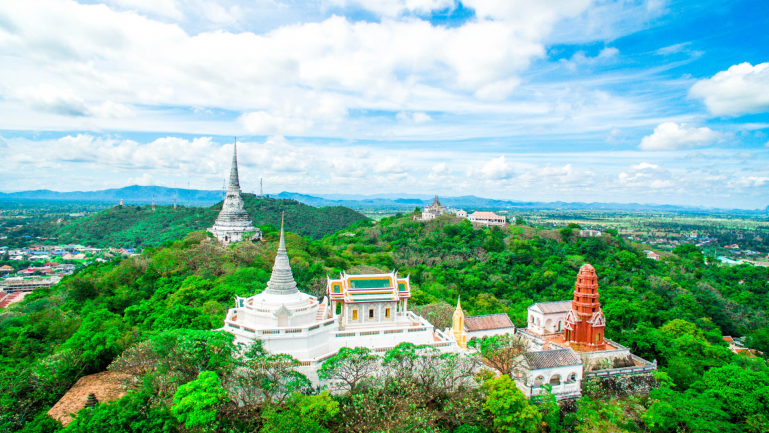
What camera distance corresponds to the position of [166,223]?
115062 millimetres

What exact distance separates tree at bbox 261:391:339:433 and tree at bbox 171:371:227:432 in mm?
2204

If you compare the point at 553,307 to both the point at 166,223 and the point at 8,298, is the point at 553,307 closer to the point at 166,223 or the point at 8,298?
the point at 8,298

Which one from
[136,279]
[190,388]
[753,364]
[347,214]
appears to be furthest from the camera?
Result: [347,214]

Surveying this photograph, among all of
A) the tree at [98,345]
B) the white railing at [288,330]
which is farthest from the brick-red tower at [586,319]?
the tree at [98,345]

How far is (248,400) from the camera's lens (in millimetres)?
21328

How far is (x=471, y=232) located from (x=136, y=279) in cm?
5626

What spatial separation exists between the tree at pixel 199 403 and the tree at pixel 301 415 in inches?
86.8

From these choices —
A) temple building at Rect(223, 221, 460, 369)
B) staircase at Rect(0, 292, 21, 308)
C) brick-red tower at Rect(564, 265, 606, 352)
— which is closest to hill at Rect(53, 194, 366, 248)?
staircase at Rect(0, 292, 21, 308)

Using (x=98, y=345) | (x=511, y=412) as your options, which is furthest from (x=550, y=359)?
(x=98, y=345)

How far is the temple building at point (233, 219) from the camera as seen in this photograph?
249 feet

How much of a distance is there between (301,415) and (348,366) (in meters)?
3.87

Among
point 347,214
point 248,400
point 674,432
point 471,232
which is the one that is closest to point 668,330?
point 674,432

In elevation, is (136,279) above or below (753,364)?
above

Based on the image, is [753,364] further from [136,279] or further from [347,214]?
[347,214]
